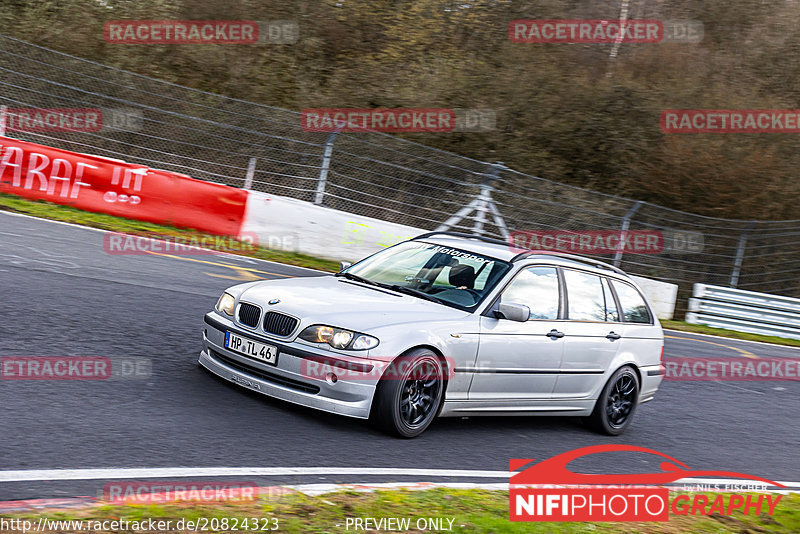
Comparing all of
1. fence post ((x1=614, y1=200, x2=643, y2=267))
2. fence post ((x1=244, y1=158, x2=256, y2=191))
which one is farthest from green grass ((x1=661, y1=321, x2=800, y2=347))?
fence post ((x1=244, y1=158, x2=256, y2=191))

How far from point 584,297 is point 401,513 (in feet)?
12.9

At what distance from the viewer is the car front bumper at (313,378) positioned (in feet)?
20.0

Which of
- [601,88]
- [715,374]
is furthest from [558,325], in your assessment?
[601,88]

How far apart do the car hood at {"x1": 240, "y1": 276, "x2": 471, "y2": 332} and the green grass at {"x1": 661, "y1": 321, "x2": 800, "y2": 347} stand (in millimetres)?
11010

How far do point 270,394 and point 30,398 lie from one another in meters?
1.64

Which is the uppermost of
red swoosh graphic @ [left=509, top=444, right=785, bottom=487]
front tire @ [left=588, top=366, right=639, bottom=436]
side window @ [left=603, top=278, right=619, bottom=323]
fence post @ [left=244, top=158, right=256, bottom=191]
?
fence post @ [left=244, top=158, right=256, bottom=191]

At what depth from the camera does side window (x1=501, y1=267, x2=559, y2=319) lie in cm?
728

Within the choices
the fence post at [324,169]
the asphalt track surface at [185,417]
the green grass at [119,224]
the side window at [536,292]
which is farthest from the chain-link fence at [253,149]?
the side window at [536,292]

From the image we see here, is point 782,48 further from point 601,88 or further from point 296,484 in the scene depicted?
point 296,484

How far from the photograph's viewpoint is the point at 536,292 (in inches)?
294

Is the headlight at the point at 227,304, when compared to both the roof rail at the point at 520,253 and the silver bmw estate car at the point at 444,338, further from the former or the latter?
the roof rail at the point at 520,253

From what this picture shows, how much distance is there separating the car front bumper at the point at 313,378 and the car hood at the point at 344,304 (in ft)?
0.80

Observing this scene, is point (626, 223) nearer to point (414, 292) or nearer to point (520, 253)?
point (520, 253)

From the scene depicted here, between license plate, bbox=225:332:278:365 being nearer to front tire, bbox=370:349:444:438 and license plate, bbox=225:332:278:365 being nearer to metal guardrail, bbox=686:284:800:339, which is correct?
front tire, bbox=370:349:444:438
